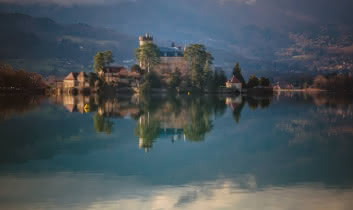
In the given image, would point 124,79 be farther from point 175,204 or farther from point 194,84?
point 175,204

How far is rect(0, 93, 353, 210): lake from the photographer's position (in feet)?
44.4

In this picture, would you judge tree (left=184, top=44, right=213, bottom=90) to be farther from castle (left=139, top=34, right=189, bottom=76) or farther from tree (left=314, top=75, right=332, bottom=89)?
tree (left=314, top=75, right=332, bottom=89)

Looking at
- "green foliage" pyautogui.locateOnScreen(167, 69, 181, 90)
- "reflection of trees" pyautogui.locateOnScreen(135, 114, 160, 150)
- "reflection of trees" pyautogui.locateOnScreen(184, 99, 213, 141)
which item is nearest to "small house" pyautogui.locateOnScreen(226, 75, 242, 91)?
"green foliage" pyautogui.locateOnScreen(167, 69, 181, 90)

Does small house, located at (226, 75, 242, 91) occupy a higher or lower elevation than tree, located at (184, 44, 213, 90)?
lower

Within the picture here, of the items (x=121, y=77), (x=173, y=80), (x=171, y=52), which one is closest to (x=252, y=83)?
(x=173, y=80)

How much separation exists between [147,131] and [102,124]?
17.5 feet

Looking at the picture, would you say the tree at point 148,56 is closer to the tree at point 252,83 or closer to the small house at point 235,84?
the small house at point 235,84

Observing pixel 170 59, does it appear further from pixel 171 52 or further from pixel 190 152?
pixel 190 152

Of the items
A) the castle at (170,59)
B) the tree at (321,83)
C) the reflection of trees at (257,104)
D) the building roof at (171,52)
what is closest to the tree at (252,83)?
the castle at (170,59)

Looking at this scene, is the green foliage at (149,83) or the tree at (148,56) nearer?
the green foliage at (149,83)

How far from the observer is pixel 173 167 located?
18.0 metres

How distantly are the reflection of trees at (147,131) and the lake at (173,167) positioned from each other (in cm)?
8

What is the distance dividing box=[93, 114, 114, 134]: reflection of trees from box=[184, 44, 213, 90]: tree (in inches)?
2626

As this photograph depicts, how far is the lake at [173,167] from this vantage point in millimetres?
13531
